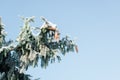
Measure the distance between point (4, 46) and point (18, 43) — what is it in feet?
2.69

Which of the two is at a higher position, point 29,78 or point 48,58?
point 48,58

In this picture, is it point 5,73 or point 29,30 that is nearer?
point 29,30

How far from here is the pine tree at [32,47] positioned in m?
14.6

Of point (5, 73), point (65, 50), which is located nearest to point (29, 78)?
point (5, 73)

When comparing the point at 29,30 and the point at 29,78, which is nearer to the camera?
the point at 29,30

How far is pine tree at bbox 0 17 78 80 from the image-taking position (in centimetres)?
1463

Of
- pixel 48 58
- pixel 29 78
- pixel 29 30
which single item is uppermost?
pixel 29 30

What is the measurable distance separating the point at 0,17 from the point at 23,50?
1798 mm

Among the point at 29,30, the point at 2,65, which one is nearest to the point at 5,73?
the point at 2,65

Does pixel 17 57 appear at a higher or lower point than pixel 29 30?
lower

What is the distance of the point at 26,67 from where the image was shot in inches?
587

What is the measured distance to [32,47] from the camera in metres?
14.9

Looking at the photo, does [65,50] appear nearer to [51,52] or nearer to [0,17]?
[51,52]

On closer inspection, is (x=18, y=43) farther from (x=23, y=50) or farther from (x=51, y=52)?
(x=51, y=52)
